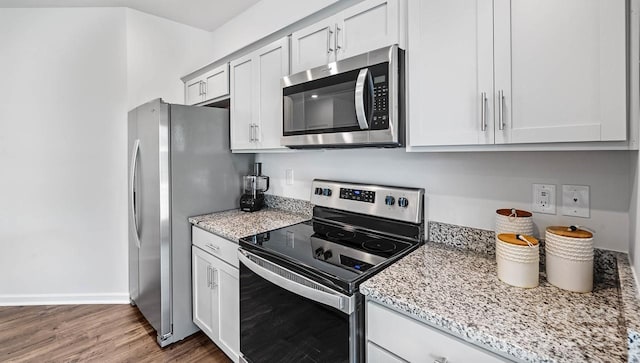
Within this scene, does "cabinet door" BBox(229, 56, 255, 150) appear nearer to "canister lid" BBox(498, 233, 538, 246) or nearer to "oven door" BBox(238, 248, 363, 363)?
"oven door" BBox(238, 248, 363, 363)

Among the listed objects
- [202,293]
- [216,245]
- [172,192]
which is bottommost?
[202,293]

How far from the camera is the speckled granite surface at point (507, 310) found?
2.35 feet

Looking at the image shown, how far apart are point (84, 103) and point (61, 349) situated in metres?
2.00

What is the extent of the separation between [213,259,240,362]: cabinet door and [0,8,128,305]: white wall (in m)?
1.48

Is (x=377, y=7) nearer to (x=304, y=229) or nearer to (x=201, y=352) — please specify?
(x=304, y=229)

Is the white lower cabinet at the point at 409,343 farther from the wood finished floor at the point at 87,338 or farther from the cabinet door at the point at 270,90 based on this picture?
the wood finished floor at the point at 87,338

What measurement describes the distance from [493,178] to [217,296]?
5.62 ft

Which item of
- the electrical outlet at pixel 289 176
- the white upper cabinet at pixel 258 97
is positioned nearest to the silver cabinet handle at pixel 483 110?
the white upper cabinet at pixel 258 97

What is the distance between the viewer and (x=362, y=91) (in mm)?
1334

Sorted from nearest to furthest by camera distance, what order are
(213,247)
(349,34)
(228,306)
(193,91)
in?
(349,34), (228,306), (213,247), (193,91)

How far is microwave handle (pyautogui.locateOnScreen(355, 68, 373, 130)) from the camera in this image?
1338 millimetres

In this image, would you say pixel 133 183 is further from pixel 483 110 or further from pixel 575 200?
pixel 575 200

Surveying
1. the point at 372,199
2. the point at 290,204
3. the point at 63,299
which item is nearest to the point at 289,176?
the point at 290,204

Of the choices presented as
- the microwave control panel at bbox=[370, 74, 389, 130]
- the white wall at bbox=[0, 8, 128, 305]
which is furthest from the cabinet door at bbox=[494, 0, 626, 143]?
the white wall at bbox=[0, 8, 128, 305]
